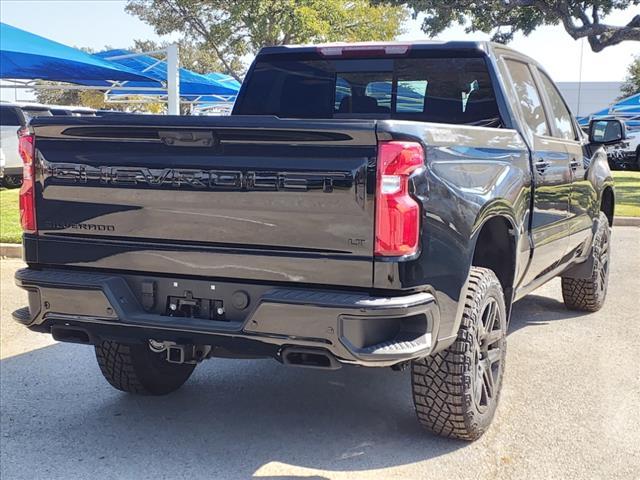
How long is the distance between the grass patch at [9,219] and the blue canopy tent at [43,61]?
6.68ft

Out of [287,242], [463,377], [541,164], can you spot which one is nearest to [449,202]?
[287,242]

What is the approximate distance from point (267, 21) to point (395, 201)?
2721 centimetres

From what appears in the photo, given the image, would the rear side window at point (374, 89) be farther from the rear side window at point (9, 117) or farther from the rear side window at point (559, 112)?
the rear side window at point (9, 117)

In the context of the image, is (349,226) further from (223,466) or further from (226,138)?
(223,466)

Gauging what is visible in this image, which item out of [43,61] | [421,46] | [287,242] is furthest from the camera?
[43,61]

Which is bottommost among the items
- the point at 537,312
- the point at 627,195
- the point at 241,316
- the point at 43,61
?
the point at 627,195

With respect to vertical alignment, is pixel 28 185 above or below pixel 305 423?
above

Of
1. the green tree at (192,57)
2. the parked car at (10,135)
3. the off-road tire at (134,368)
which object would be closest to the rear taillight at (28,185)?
the off-road tire at (134,368)

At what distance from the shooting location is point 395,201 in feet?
9.75

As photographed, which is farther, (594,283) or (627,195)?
(627,195)

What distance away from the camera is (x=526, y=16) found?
919 inches

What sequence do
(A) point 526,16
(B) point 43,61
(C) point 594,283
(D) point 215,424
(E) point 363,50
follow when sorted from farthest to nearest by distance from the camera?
1. (A) point 526,16
2. (B) point 43,61
3. (C) point 594,283
4. (E) point 363,50
5. (D) point 215,424

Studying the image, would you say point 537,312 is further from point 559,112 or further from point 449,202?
point 449,202

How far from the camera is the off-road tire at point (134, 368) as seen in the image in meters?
4.25
